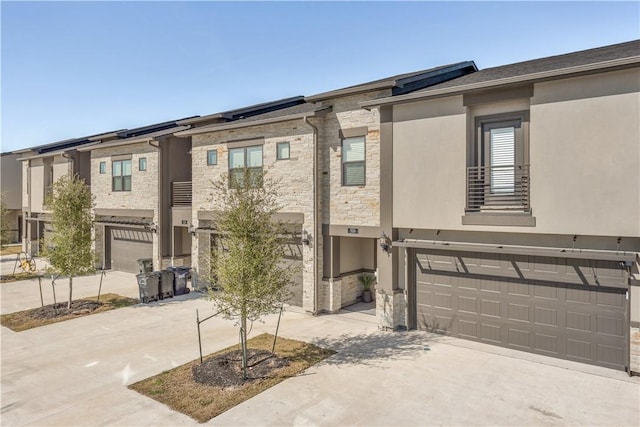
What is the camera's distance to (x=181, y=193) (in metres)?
20.0

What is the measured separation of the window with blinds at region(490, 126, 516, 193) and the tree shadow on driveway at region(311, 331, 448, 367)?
451cm

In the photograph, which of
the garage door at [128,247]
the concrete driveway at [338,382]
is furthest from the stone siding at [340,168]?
the garage door at [128,247]

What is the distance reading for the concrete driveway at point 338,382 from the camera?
7207 mm

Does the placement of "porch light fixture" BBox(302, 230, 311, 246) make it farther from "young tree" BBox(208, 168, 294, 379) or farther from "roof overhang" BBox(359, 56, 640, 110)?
"roof overhang" BBox(359, 56, 640, 110)

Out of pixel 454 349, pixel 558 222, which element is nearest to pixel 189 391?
pixel 454 349

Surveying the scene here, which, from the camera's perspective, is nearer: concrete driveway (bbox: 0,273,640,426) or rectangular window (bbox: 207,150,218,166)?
concrete driveway (bbox: 0,273,640,426)

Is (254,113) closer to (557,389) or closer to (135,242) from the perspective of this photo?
(135,242)

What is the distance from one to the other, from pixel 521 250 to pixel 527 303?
1424mm

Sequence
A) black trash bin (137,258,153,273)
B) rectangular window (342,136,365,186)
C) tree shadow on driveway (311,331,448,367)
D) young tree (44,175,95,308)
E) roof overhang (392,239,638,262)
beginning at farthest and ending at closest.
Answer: black trash bin (137,258,153,273) → young tree (44,175,95,308) → rectangular window (342,136,365,186) → tree shadow on driveway (311,331,448,367) → roof overhang (392,239,638,262)

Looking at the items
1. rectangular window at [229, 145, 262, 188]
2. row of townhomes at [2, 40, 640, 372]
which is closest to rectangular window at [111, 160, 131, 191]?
row of townhomes at [2, 40, 640, 372]

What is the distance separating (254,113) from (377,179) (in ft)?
33.1

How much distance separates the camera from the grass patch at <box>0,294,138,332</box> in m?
13.2

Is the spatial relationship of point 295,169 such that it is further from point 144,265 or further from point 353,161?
point 144,265

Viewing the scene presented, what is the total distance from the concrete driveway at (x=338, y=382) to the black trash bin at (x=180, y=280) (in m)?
4.28
